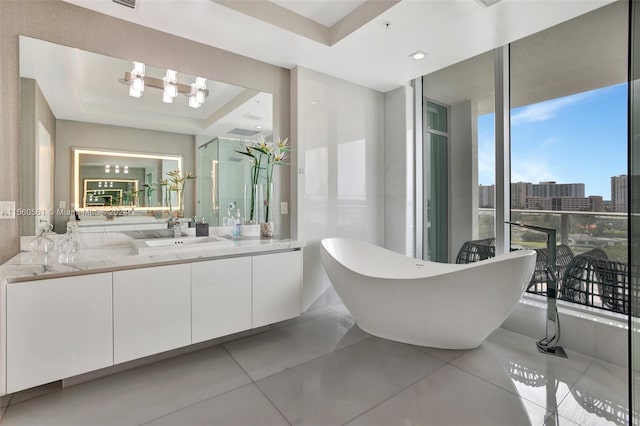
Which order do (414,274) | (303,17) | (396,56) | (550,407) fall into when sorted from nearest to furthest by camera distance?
(550,407)
(303,17)
(396,56)
(414,274)

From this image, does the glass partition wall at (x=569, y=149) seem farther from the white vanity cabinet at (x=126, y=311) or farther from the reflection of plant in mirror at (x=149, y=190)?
the reflection of plant in mirror at (x=149, y=190)

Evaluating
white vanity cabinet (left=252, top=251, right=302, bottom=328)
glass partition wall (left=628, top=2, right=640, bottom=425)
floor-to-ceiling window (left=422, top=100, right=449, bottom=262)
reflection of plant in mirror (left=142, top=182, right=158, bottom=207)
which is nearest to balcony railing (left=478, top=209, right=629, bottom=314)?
floor-to-ceiling window (left=422, top=100, right=449, bottom=262)

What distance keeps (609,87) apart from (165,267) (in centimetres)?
346

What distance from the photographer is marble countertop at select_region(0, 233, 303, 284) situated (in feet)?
5.52

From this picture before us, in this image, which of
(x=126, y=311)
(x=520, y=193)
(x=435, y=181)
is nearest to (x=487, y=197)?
(x=520, y=193)

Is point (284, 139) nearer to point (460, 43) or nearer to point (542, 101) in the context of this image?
point (460, 43)

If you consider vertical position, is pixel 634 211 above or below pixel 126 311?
above

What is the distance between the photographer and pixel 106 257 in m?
1.94

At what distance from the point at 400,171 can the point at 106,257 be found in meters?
2.96

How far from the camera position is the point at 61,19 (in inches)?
82.3

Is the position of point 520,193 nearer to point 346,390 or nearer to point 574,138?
point 574,138

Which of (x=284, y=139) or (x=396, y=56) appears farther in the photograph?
(x=284, y=139)

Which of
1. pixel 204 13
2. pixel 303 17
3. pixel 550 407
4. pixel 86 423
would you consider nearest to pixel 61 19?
pixel 204 13

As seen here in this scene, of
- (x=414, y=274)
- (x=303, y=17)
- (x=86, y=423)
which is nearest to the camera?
(x=86, y=423)
